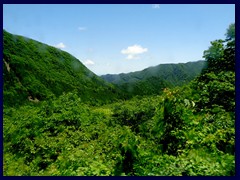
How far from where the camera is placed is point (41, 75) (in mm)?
69500

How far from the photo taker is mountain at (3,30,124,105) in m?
54.6

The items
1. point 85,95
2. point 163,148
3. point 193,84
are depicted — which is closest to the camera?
point 163,148

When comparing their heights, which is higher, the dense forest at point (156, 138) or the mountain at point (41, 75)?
the mountain at point (41, 75)

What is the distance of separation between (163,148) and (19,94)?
Answer: 47884mm

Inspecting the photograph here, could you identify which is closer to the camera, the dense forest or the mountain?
the dense forest

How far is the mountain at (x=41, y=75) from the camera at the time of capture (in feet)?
179

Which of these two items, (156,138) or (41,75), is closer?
(156,138)

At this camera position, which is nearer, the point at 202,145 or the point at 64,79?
the point at 202,145

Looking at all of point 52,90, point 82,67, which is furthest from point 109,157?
point 82,67

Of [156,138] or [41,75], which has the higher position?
[41,75]

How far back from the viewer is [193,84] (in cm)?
923

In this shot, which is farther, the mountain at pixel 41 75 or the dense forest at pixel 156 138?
the mountain at pixel 41 75

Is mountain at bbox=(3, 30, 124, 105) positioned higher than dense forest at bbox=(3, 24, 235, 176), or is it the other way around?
mountain at bbox=(3, 30, 124, 105)
